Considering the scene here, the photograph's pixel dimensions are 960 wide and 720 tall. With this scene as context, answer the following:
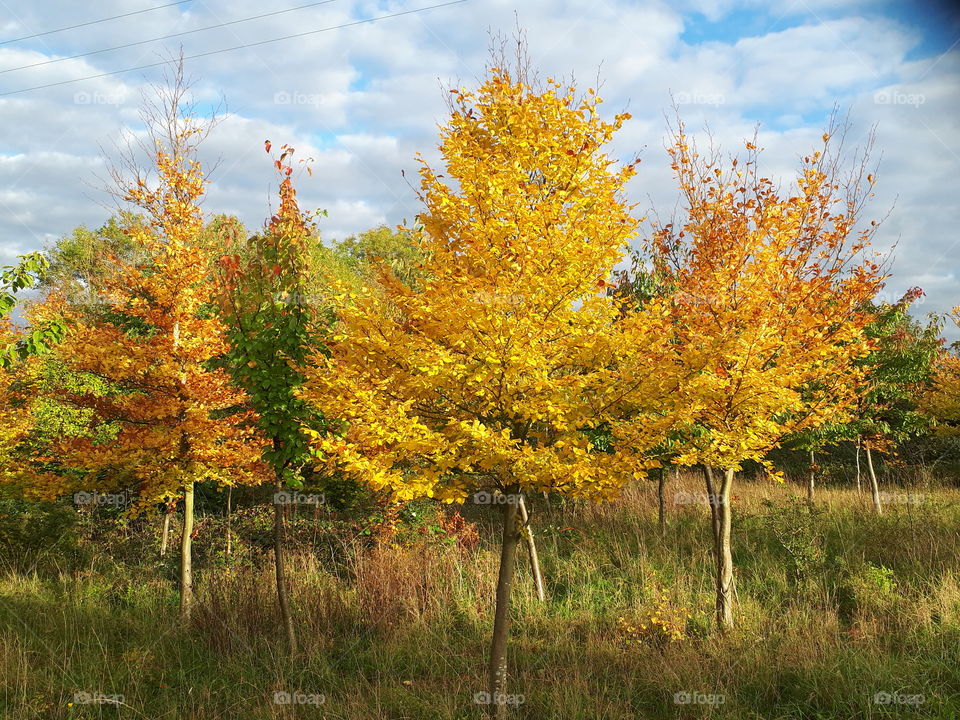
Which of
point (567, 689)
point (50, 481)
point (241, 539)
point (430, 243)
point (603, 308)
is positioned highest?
point (430, 243)

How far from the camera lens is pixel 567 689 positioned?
21.1 ft

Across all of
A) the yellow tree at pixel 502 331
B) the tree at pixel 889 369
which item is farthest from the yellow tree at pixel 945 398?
the yellow tree at pixel 502 331

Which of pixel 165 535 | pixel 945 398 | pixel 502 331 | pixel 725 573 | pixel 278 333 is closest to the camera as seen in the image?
pixel 502 331

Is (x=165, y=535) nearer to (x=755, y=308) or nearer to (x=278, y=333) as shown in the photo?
(x=278, y=333)

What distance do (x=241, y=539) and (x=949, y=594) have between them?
1226cm

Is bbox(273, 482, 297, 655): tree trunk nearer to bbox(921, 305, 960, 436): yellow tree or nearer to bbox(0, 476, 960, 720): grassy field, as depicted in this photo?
bbox(0, 476, 960, 720): grassy field

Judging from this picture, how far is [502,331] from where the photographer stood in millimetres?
5438

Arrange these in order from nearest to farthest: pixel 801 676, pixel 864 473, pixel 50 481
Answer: pixel 801 676
pixel 50 481
pixel 864 473

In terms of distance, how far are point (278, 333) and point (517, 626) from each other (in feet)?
17.5

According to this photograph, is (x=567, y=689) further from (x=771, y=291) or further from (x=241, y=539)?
(x=241, y=539)

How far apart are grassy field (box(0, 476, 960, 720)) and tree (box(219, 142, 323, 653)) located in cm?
126

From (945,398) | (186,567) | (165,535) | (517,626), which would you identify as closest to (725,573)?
(517,626)

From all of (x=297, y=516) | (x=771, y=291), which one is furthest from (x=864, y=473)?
(x=297, y=516)

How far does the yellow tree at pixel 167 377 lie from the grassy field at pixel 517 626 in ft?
5.93
